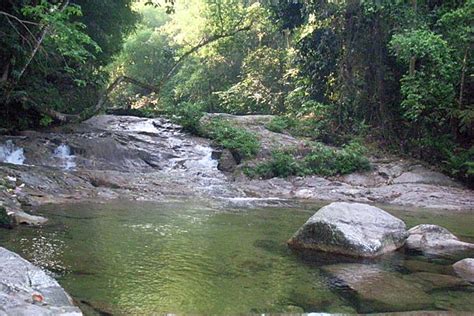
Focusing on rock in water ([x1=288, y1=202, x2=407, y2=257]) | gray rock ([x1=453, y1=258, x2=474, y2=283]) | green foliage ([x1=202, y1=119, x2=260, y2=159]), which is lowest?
gray rock ([x1=453, y1=258, x2=474, y2=283])

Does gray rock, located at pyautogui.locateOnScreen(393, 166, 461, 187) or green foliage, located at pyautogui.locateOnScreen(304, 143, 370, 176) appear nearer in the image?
gray rock, located at pyautogui.locateOnScreen(393, 166, 461, 187)

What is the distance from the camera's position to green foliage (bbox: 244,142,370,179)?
554 inches

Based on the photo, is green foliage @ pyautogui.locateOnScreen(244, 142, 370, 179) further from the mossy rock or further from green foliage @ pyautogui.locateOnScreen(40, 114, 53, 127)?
the mossy rock

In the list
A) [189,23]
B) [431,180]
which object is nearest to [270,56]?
[189,23]

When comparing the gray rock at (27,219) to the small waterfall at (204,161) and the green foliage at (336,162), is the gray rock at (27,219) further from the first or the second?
the green foliage at (336,162)

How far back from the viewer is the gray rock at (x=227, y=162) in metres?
14.6

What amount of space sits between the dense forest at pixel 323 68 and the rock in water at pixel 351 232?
578 cm

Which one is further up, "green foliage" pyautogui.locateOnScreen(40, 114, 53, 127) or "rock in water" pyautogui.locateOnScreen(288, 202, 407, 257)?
"green foliage" pyautogui.locateOnScreen(40, 114, 53, 127)

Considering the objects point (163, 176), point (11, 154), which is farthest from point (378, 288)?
point (11, 154)

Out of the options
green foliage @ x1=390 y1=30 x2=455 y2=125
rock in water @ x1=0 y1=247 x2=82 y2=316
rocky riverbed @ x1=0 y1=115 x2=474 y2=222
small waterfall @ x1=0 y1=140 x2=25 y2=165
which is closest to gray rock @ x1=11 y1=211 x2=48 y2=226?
rocky riverbed @ x1=0 y1=115 x2=474 y2=222

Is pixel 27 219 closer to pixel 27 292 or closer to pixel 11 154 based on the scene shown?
pixel 27 292

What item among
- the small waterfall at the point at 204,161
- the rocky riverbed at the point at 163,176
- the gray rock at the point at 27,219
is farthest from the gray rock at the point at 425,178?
the gray rock at the point at 27,219

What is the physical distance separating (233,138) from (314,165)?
2.85 m

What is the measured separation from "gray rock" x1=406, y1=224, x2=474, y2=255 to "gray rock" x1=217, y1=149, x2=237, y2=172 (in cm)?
792
